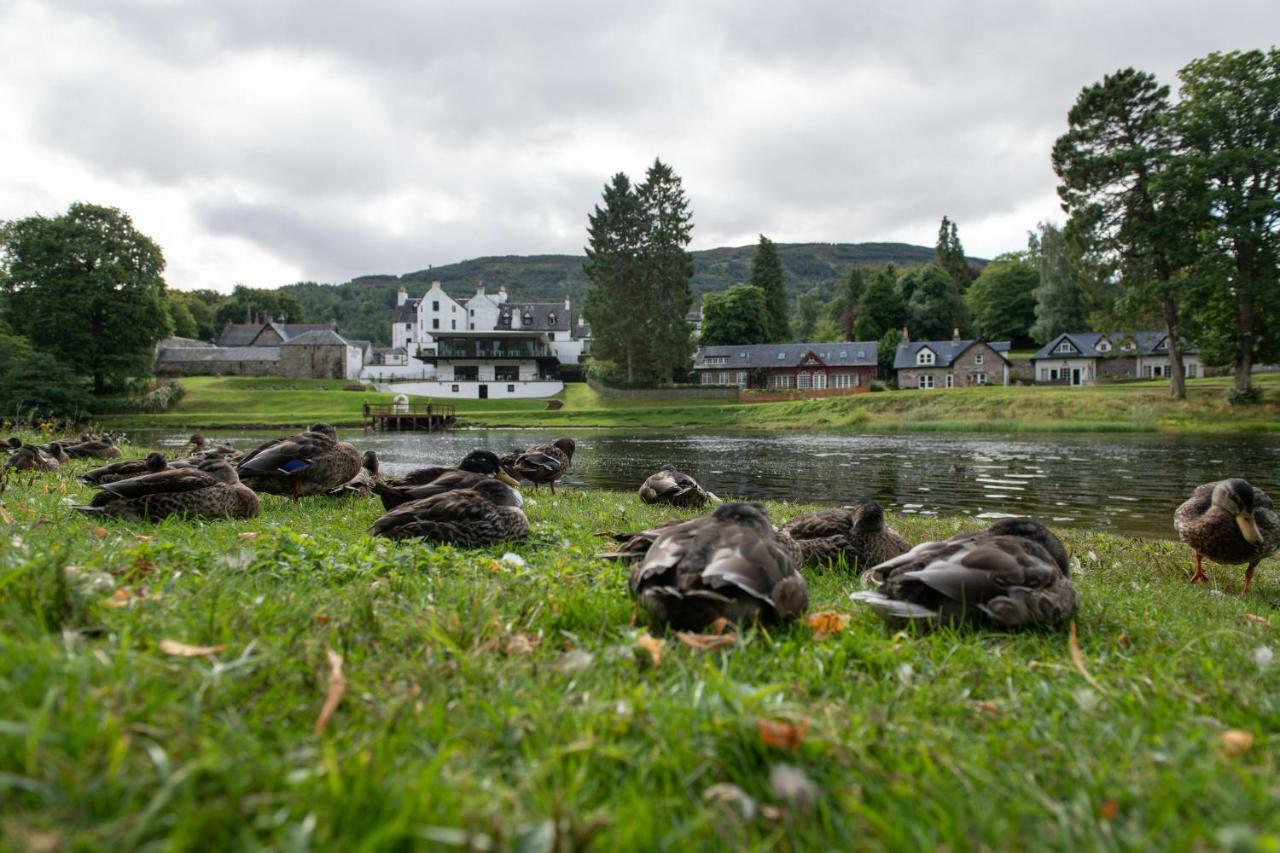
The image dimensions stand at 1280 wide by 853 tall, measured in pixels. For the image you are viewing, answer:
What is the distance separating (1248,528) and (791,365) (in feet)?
262

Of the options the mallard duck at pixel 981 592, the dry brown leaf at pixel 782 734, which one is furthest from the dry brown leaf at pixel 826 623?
the dry brown leaf at pixel 782 734

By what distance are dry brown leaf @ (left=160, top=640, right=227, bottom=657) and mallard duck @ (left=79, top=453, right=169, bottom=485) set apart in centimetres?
668

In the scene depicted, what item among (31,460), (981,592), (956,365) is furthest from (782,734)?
(956,365)

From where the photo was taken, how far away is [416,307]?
10944 cm

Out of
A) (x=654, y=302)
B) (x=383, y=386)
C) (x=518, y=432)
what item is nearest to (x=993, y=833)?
(x=518, y=432)

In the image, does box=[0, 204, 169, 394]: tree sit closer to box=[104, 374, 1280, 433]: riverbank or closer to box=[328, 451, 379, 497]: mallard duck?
box=[104, 374, 1280, 433]: riverbank

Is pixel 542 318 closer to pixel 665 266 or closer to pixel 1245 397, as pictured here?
pixel 665 266

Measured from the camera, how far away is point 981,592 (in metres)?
3.87

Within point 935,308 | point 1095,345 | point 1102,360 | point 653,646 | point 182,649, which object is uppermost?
point 935,308

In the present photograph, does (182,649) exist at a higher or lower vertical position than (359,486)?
higher

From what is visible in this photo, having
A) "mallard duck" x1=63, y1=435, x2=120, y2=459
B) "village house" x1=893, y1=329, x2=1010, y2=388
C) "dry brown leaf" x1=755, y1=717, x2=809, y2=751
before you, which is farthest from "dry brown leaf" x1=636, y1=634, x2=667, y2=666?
"village house" x1=893, y1=329, x2=1010, y2=388

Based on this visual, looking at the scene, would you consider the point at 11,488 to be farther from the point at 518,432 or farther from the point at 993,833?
the point at 518,432

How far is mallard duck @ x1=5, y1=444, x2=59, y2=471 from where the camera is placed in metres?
11.3

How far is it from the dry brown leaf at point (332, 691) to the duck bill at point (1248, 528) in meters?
7.65
